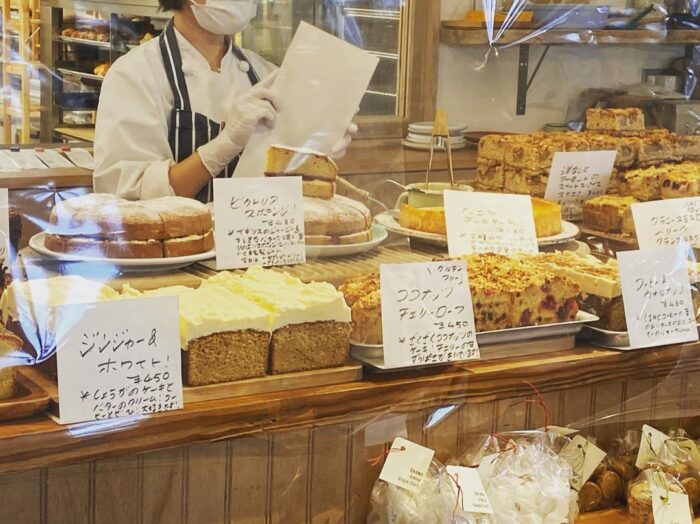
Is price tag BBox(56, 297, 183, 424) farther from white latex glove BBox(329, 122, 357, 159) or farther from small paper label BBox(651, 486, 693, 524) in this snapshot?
small paper label BBox(651, 486, 693, 524)

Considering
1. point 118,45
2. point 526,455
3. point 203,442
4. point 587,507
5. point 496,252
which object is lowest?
point 587,507

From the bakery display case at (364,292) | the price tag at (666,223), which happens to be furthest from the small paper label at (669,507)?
the price tag at (666,223)

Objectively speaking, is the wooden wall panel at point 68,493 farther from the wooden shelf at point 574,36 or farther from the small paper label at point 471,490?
the wooden shelf at point 574,36

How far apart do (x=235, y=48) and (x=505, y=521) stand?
789 millimetres

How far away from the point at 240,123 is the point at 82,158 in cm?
24

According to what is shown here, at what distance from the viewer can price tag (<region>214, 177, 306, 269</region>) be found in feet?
4.77

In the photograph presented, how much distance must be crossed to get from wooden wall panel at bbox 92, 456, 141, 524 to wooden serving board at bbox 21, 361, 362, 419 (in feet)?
0.40

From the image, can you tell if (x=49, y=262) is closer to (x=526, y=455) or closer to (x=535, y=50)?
(x=526, y=455)

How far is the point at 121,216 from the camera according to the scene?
137 cm

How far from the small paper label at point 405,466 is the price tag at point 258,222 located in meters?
0.31

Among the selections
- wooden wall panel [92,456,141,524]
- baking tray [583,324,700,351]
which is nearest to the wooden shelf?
baking tray [583,324,700,351]

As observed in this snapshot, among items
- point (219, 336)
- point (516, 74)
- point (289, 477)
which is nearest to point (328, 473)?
point (289, 477)

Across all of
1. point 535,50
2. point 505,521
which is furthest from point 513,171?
point 505,521

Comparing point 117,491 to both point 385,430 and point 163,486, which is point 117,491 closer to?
point 163,486
